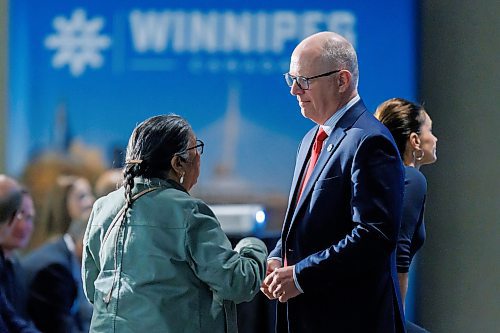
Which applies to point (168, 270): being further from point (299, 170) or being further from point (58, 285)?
point (58, 285)

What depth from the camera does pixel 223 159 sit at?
16.7ft

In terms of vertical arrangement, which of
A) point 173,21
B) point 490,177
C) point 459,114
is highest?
point 173,21

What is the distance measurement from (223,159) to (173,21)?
0.78 m

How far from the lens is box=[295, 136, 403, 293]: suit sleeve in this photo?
Result: 100 inches

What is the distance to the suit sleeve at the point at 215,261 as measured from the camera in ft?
8.05

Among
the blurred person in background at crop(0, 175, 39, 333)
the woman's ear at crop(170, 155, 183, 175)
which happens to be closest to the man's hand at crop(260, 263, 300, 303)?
the woman's ear at crop(170, 155, 183, 175)

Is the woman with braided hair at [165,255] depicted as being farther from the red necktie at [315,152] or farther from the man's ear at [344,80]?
the man's ear at [344,80]

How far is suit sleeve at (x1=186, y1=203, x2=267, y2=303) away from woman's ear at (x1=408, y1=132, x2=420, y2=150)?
905mm

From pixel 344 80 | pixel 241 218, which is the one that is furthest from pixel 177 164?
pixel 241 218

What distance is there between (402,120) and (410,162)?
15 cm

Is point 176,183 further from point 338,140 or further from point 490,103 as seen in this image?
point 490,103

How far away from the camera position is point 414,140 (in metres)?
3.17

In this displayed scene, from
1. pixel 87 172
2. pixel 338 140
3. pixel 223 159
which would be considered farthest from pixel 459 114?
pixel 338 140

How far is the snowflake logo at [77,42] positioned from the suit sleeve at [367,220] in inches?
108
